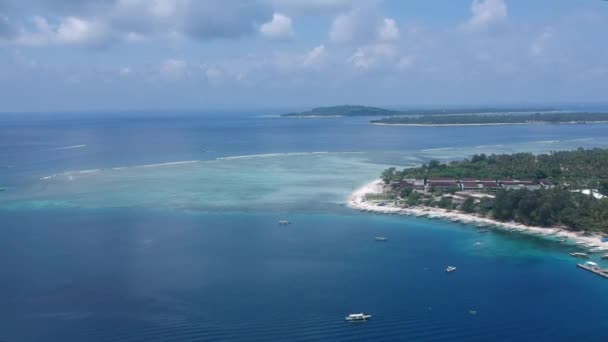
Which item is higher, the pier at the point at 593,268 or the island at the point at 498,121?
the island at the point at 498,121

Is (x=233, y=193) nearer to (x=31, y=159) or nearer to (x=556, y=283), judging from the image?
(x=556, y=283)

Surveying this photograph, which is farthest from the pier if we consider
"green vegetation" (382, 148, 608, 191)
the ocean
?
"green vegetation" (382, 148, 608, 191)

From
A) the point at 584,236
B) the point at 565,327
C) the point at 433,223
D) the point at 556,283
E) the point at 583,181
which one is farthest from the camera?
the point at 583,181

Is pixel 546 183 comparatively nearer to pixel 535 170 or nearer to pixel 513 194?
pixel 535 170

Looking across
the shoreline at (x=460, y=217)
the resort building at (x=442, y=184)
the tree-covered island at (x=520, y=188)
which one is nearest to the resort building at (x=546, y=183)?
the tree-covered island at (x=520, y=188)

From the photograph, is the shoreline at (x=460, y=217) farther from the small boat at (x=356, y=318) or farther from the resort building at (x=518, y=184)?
the small boat at (x=356, y=318)

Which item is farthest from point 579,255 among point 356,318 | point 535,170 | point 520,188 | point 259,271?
point 535,170

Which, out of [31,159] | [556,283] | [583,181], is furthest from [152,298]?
[31,159]
